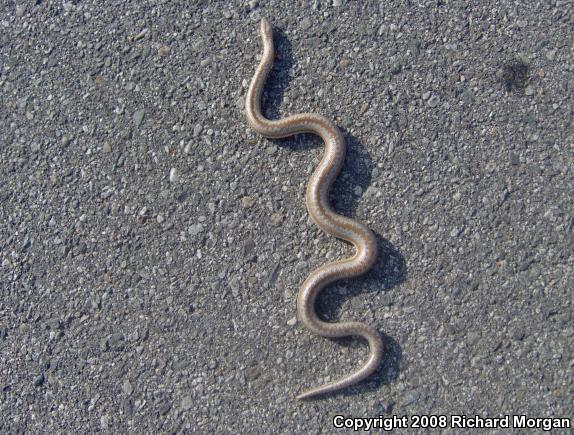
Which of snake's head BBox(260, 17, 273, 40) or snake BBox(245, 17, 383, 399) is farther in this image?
snake's head BBox(260, 17, 273, 40)

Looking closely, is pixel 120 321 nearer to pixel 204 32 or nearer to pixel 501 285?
pixel 204 32

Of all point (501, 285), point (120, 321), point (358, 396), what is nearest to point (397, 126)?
point (501, 285)

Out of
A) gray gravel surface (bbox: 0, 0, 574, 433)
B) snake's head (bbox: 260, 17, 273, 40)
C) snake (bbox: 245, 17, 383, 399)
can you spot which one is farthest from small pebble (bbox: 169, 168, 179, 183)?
snake's head (bbox: 260, 17, 273, 40)

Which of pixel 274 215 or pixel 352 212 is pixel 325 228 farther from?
pixel 274 215

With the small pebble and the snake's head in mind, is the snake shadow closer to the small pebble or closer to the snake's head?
the snake's head

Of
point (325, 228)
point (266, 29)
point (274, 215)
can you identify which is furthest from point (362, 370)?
point (266, 29)

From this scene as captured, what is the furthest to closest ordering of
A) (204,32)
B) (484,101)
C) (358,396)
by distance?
(204,32) → (484,101) → (358,396)

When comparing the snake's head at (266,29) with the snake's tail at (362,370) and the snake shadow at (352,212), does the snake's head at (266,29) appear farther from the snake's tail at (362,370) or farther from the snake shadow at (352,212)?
the snake's tail at (362,370)
